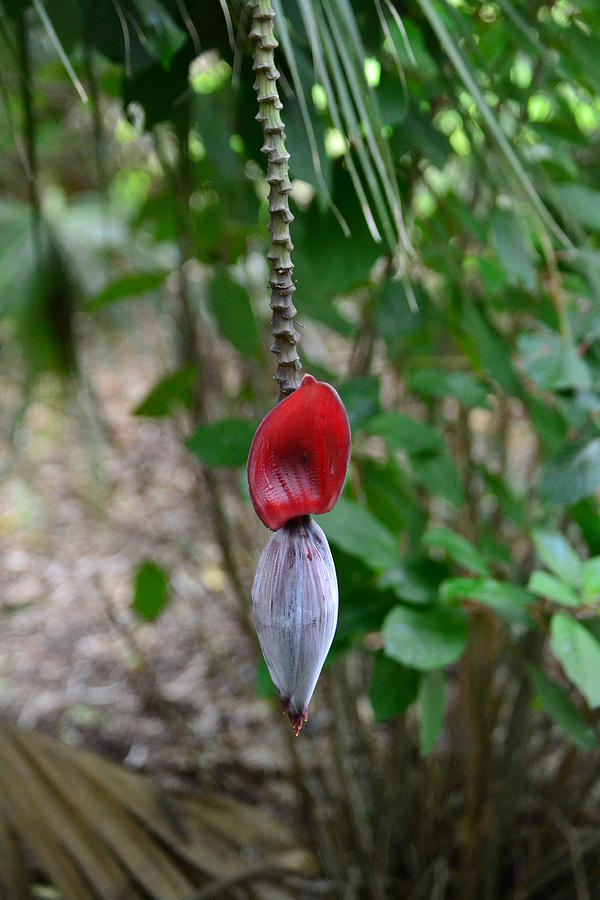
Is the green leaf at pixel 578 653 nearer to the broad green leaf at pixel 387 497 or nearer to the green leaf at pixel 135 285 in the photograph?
the broad green leaf at pixel 387 497

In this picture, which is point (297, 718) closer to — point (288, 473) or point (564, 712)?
point (288, 473)

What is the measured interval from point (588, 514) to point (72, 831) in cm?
63

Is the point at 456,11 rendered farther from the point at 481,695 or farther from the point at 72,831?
the point at 72,831

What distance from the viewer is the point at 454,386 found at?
69cm

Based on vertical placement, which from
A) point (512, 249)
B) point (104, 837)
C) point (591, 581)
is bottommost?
point (104, 837)

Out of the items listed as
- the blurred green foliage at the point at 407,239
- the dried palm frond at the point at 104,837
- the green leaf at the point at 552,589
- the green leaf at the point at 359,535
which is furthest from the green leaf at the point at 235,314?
the dried palm frond at the point at 104,837

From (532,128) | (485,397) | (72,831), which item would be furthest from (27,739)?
(532,128)

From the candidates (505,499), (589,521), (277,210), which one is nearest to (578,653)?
(589,521)

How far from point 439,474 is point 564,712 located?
0.64 ft

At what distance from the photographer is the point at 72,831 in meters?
0.94

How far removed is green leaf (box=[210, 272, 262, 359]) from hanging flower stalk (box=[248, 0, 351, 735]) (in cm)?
51

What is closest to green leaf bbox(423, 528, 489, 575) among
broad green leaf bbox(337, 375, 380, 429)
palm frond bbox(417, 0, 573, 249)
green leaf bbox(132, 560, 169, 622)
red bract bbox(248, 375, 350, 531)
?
broad green leaf bbox(337, 375, 380, 429)

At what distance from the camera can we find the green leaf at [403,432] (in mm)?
666

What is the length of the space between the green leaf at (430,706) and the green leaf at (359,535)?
4.0 inches
